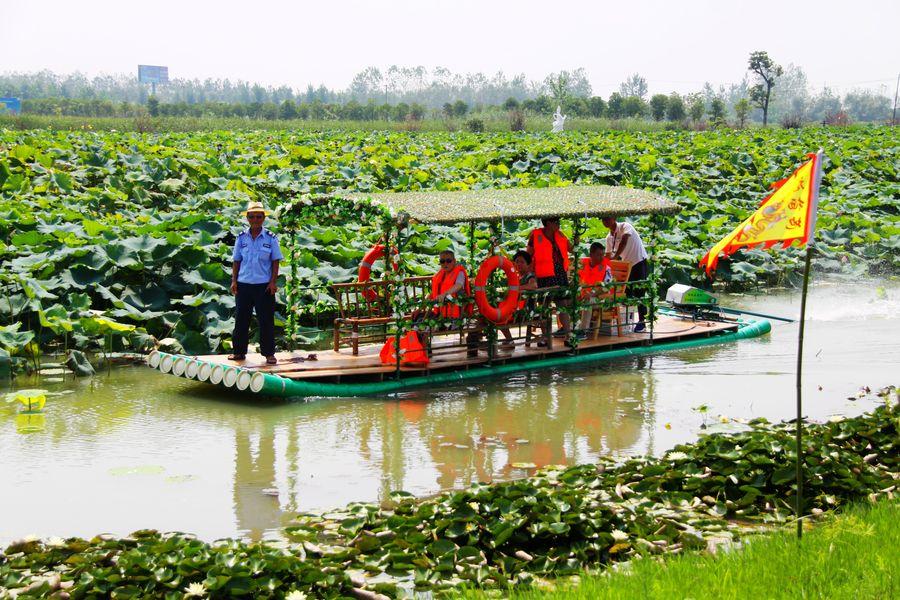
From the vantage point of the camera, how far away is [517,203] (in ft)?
41.3

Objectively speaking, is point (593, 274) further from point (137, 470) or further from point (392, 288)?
point (137, 470)

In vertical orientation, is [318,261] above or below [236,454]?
above

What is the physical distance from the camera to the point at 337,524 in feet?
24.2

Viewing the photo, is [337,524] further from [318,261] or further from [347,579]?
[318,261]

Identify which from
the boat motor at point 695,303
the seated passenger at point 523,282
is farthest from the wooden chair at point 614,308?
the boat motor at point 695,303

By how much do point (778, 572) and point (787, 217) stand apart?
79.3 inches

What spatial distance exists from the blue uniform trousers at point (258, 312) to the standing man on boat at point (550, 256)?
3.35 m

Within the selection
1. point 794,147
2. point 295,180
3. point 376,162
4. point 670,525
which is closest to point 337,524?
point 670,525

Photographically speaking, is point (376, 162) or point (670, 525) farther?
point (376, 162)

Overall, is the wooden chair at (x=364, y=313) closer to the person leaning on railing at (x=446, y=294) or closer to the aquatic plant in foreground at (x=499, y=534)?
the person leaning on railing at (x=446, y=294)

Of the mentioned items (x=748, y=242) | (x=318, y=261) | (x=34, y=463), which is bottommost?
(x=34, y=463)

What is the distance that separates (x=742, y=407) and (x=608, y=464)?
3.29 metres

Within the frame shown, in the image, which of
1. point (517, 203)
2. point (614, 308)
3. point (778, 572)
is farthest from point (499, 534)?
point (614, 308)

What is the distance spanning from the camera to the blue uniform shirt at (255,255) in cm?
1174
